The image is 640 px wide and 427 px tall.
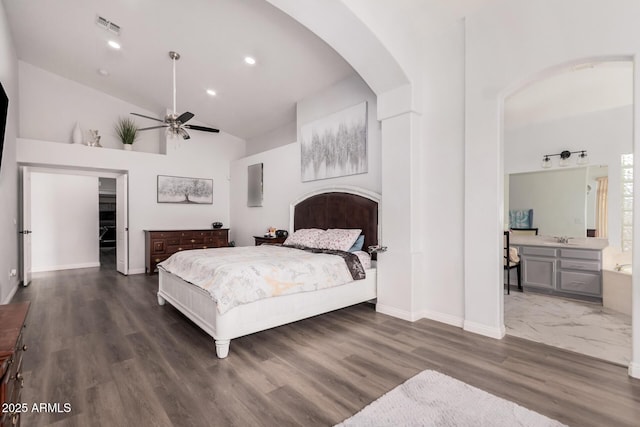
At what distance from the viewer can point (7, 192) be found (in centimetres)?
414

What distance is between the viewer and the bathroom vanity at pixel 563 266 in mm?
4121

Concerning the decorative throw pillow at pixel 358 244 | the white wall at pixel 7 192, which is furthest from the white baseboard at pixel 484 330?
the white wall at pixel 7 192

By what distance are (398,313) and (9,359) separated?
3188mm

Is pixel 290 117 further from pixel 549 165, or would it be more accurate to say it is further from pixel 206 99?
pixel 549 165

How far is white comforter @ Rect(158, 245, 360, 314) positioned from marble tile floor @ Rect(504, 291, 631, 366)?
192 cm

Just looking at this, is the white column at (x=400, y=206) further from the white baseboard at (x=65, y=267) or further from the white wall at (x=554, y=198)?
the white baseboard at (x=65, y=267)

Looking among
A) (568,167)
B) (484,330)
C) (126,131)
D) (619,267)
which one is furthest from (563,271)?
(126,131)

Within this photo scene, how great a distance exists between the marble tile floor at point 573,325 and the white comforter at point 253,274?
6.31 ft

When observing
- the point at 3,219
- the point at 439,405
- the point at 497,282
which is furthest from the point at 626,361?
the point at 3,219

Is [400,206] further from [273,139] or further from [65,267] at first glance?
[65,267]

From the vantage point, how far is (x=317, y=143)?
5027 mm

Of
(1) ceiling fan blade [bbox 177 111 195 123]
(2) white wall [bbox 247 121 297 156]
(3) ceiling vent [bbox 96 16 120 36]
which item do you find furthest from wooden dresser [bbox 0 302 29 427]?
(2) white wall [bbox 247 121 297 156]

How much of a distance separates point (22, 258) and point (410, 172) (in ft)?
21.1

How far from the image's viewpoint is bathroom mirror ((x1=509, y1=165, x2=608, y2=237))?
14.4ft
